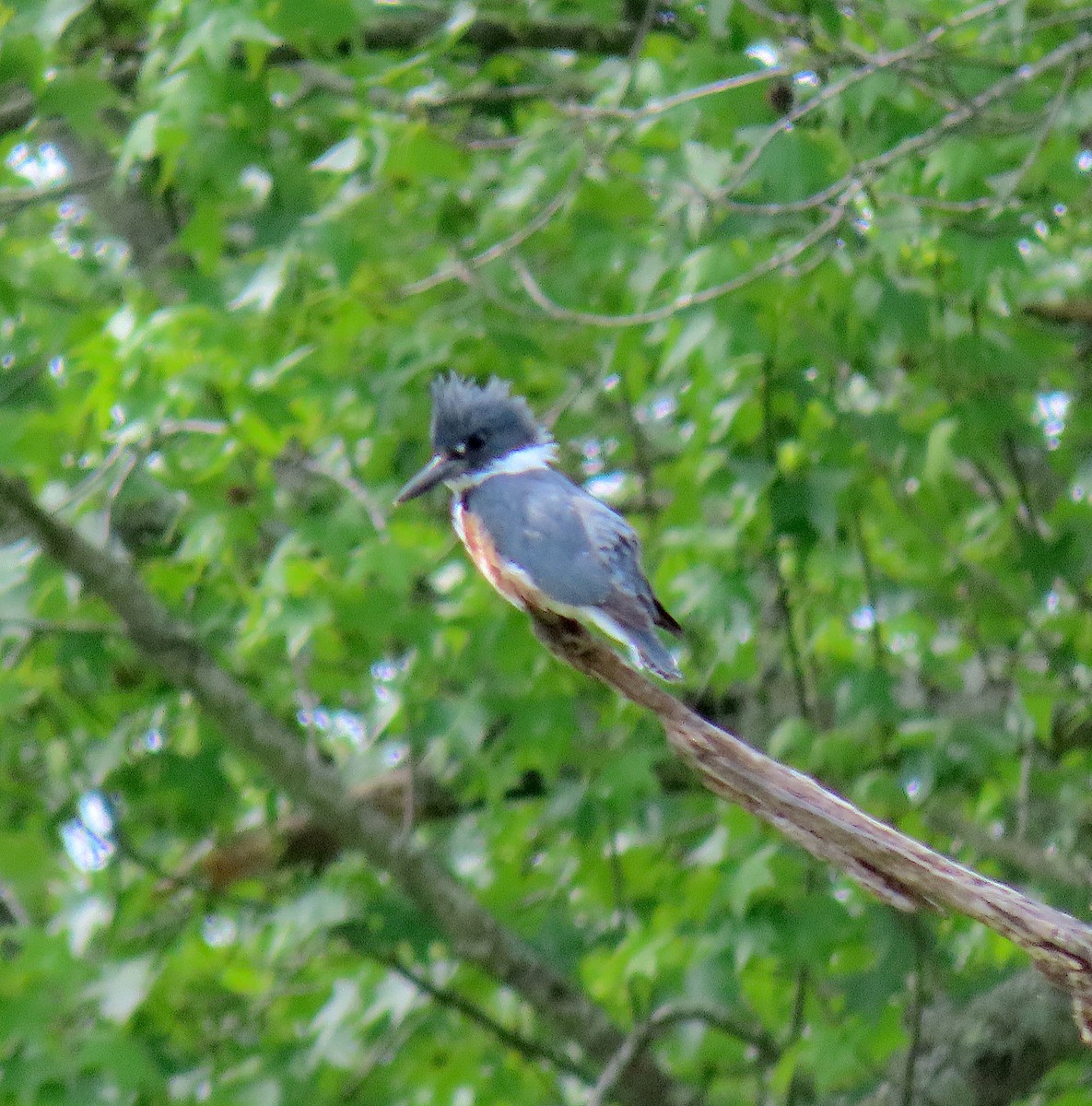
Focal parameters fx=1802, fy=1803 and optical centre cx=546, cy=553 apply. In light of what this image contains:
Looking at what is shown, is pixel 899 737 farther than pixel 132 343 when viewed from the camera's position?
Yes

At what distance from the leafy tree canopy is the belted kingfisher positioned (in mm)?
466

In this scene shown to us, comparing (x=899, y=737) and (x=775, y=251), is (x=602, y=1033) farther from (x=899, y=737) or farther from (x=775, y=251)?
(x=775, y=251)

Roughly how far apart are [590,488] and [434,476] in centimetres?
165

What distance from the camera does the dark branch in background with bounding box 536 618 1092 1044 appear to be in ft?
8.04

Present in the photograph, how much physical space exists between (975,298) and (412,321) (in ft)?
4.47

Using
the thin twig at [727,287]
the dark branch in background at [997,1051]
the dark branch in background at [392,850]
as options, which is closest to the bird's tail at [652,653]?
the thin twig at [727,287]

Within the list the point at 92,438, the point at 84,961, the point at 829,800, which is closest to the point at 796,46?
the point at 92,438

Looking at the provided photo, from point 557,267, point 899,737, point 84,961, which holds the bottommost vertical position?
point 899,737

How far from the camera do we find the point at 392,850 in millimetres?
4488

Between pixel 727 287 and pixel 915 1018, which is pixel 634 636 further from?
pixel 915 1018

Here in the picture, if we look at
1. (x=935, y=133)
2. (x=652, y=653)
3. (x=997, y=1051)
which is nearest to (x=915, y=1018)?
(x=997, y=1051)

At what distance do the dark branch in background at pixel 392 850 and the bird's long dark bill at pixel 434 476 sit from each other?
3.67ft

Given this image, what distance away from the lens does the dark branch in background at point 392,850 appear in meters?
4.41

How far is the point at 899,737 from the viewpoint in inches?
167
